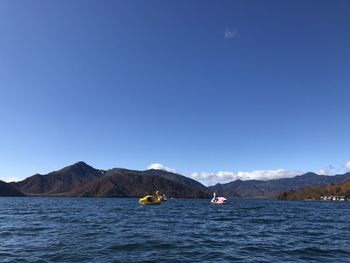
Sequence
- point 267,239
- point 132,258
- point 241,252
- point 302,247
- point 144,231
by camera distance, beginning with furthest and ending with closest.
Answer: point 144,231, point 267,239, point 302,247, point 241,252, point 132,258

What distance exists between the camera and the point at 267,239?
3198cm

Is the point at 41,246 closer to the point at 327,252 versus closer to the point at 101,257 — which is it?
the point at 101,257

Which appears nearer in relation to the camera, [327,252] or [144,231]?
[327,252]

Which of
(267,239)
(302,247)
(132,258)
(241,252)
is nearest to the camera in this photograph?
(132,258)

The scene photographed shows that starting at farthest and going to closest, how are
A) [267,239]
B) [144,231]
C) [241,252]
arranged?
[144,231]
[267,239]
[241,252]

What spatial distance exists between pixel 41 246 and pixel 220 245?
13.4 meters

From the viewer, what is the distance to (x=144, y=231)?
3675 centimetres

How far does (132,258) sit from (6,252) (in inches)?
337

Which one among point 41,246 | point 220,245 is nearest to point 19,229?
point 41,246

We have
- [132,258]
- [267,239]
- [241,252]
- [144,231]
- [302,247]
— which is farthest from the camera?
Answer: [144,231]

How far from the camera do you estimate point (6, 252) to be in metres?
24.2

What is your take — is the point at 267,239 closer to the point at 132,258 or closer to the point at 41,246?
the point at 132,258

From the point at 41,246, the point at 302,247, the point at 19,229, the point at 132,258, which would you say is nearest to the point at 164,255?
the point at 132,258

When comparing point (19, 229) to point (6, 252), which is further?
point (19, 229)
